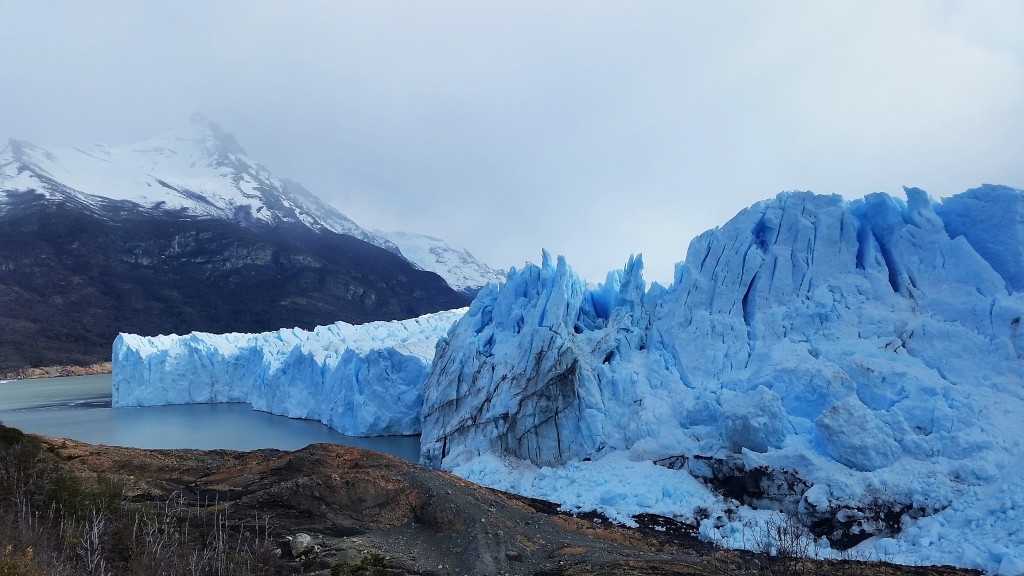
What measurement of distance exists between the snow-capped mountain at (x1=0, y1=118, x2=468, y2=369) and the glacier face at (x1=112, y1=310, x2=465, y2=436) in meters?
27.5

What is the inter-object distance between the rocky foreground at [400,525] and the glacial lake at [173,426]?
767 cm

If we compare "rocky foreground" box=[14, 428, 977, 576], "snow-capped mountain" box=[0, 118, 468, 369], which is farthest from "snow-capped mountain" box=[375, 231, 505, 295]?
"rocky foreground" box=[14, 428, 977, 576]

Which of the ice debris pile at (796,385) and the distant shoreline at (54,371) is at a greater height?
the ice debris pile at (796,385)

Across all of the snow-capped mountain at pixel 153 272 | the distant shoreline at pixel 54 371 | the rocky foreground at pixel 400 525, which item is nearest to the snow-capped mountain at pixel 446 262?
the snow-capped mountain at pixel 153 272

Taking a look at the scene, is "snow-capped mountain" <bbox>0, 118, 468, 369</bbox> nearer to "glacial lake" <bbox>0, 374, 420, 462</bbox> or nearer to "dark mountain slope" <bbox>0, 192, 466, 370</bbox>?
"dark mountain slope" <bbox>0, 192, 466, 370</bbox>

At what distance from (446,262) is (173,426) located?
346 feet

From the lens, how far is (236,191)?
110 m

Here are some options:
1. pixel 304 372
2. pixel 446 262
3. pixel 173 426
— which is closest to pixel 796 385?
pixel 304 372

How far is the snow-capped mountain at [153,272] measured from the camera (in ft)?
186

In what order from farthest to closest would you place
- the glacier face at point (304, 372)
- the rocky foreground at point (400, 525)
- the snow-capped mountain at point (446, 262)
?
the snow-capped mountain at point (446, 262) → the glacier face at point (304, 372) → the rocky foreground at point (400, 525)

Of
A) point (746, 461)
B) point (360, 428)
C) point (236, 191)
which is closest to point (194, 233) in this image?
point (236, 191)

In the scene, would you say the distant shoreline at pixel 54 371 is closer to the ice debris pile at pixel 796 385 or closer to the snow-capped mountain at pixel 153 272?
the snow-capped mountain at pixel 153 272

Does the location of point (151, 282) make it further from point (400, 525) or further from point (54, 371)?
point (400, 525)

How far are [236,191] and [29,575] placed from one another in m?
118
